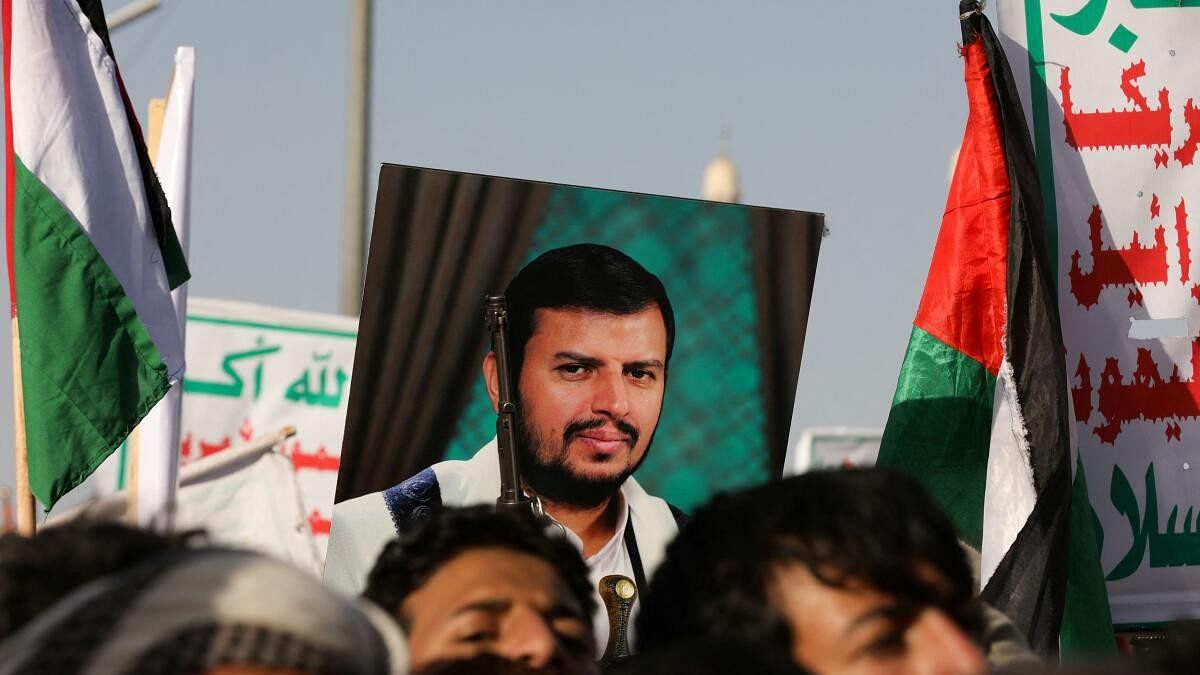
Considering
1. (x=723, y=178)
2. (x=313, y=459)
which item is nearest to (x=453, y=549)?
(x=313, y=459)

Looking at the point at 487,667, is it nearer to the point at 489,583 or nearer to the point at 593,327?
the point at 489,583

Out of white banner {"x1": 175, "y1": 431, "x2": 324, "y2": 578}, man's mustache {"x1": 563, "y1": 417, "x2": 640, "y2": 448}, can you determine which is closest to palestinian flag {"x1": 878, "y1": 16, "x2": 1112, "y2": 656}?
man's mustache {"x1": 563, "y1": 417, "x2": 640, "y2": 448}

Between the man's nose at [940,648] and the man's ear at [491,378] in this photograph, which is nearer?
the man's nose at [940,648]

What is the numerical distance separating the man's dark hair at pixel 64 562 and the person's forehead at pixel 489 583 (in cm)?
56

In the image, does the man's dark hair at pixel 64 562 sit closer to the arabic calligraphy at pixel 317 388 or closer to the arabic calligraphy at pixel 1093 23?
the arabic calligraphy at pixel 1093 23

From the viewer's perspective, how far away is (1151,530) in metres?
4.80

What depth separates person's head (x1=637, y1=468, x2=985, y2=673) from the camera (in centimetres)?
188

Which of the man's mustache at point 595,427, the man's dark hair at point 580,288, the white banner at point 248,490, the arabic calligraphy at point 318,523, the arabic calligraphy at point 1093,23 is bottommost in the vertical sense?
the arabic calligraphy at point 318,523

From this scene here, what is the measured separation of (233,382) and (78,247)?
5.04m

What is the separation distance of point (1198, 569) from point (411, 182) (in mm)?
Result: 2331

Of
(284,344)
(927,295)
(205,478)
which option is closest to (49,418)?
(927,295)

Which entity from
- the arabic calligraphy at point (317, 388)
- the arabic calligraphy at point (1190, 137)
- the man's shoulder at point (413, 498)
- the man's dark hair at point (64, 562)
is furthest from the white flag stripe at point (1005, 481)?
the arabic calligraphy at point (317, 388)

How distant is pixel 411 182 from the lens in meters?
4.32

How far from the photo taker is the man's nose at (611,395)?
14.8ft
